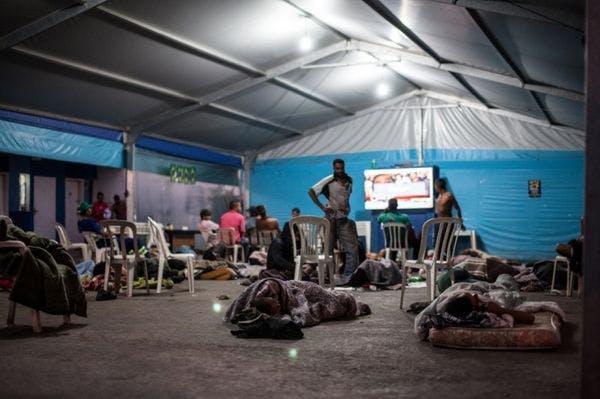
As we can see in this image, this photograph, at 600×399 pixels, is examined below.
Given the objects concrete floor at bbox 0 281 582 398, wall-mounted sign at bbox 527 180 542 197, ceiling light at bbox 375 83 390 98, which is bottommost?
concrete floor at bbox 0 281 582 398

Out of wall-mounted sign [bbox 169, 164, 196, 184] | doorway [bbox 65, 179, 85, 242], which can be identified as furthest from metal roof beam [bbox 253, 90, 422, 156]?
doorway [bbox 65, 179, 85, 242]

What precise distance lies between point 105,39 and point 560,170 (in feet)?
33.9

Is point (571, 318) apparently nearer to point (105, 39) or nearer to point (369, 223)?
point (105, 39)

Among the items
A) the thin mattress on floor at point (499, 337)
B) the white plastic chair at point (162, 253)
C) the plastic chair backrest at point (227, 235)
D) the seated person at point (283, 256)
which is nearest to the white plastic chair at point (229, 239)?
the plastic chair backrest at point (227, 235)

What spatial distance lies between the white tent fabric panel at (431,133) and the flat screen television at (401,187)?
1074 millimetres

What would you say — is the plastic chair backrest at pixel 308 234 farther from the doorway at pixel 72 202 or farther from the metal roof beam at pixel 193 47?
the doorway at pixel 72 202

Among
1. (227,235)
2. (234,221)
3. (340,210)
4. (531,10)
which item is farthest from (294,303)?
(234,221)

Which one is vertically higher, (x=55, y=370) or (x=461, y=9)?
(x=461, y=9)

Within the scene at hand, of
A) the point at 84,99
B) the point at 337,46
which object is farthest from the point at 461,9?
the point at 84,99

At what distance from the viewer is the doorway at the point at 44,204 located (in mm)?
14727

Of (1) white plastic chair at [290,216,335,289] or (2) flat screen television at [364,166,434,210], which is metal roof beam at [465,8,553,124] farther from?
(2) flat screen television at [364,166,434,210]

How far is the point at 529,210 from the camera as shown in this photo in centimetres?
1482

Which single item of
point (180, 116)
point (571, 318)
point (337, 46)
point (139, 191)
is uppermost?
point (337, 46)

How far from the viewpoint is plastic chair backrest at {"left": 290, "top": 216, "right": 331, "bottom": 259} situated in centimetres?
718
